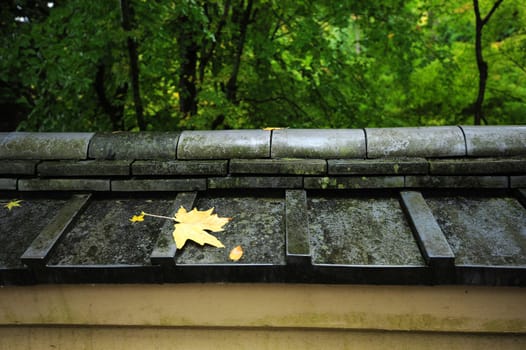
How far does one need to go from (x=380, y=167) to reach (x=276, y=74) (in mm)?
4650

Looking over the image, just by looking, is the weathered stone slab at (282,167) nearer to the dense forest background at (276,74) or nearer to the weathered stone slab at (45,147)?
the weathered stone slab at (45,147)

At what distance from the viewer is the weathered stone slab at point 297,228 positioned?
1877 mm

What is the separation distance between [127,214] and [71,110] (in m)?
4.58

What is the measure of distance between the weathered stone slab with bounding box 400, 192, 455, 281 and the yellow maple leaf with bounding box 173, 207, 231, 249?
1.03 m

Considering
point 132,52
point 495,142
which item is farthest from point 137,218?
point 132,52

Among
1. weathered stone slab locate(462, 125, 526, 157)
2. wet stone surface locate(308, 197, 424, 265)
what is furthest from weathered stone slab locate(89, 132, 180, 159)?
weathered stone slab locate(462, 125, 526, 157)

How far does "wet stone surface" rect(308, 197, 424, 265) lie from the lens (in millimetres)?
1953

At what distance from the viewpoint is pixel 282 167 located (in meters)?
2.40

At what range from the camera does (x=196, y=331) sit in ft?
7.52

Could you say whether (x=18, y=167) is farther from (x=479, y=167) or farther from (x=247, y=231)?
(x=479, y=167)

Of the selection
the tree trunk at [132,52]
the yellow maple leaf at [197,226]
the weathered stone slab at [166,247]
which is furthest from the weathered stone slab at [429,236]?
the tree trunk at [132,52]

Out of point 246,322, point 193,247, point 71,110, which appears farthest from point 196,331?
point 71,110

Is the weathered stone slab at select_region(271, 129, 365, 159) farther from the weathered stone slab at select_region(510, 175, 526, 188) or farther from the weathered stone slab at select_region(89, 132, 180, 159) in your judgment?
the weathered stone slab at select_region(510, 175, 526, 188)

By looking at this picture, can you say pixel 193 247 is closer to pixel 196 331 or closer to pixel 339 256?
pixel 196 331
